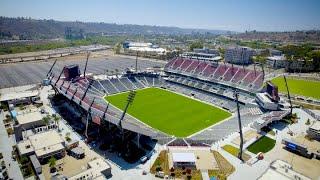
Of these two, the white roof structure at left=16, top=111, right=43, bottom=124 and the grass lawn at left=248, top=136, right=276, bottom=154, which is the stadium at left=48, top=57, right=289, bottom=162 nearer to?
the grass lawn at left=248, top=136, right=276, bottom=154

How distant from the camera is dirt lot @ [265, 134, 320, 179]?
169ft

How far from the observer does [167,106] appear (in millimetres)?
89562

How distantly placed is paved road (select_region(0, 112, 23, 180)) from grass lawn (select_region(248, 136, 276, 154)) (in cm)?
5016

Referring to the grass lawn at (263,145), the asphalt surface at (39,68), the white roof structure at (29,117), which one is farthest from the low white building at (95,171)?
the asphalt surface at (39,68)

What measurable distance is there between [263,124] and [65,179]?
5119cm

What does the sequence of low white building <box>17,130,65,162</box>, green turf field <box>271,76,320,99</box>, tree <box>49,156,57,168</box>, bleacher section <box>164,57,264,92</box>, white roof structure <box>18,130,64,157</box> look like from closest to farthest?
tree <box>49,156,57,168</box> < low white building <box>17,130,65,162</box> < white roof structure <box>18,130,64,157</box> < bleacher section <box>164,57,264,92</box> < green turf field <box>271,76,320,99</box>

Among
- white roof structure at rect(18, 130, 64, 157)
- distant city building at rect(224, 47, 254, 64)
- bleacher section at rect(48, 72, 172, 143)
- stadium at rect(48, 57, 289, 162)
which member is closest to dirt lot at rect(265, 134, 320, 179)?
stadium at rect(48, 57, 289, 162)

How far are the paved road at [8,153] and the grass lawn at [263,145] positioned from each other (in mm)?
50165

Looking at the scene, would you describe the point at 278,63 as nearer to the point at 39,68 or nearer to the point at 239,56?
the point at 239,56

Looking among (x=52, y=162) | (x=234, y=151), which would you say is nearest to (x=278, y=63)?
(x=234, y=151)

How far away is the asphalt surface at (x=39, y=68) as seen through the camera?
11856cm

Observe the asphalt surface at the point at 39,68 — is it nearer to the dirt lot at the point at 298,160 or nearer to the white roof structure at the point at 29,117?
the white roof structure at the point at 29,117

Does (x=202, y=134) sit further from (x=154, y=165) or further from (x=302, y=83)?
(x=302, y=83)

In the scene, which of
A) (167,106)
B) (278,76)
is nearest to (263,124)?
(167,106)
